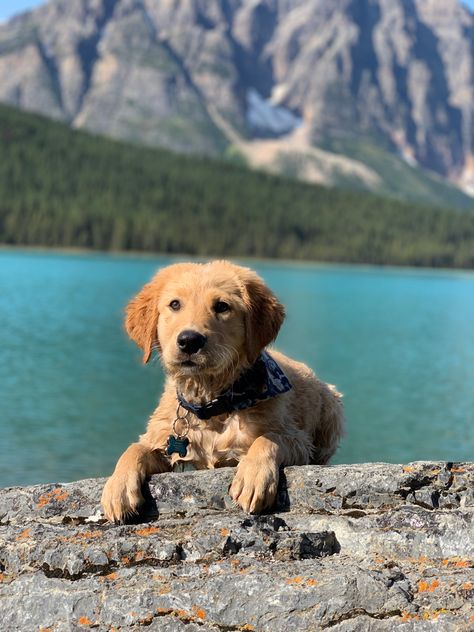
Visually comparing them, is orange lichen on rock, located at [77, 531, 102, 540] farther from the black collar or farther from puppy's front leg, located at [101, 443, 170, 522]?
the black collar

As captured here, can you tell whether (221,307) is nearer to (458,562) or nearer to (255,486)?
(255,486)

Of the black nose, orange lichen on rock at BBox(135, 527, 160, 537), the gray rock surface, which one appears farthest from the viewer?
the black nose

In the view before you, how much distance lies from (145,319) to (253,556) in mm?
2237

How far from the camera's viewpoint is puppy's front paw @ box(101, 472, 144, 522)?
448 cm

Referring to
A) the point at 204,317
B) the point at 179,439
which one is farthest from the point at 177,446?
the point at 204,317

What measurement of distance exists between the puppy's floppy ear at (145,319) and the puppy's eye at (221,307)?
52cm

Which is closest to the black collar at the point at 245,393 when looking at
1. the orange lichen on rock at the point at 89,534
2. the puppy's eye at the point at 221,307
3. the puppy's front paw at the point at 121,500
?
the puppy's eye at the point at 221,307

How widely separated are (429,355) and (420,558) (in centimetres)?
4138

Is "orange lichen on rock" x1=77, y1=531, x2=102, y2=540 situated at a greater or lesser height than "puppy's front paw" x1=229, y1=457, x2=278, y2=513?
lesser

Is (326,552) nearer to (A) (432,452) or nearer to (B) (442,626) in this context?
(B) (442,626)

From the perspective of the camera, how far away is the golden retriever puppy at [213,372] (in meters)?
5.18

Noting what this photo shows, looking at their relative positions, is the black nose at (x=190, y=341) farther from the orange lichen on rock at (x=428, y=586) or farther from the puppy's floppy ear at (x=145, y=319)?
the orange lichen on rock at (x=428, y=586)

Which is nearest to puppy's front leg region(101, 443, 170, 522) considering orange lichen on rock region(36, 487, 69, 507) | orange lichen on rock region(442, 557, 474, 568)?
orange lichen on rock region(36, 487, 69, 507)

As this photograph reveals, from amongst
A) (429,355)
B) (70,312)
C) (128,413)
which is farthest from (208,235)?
(128,413)
